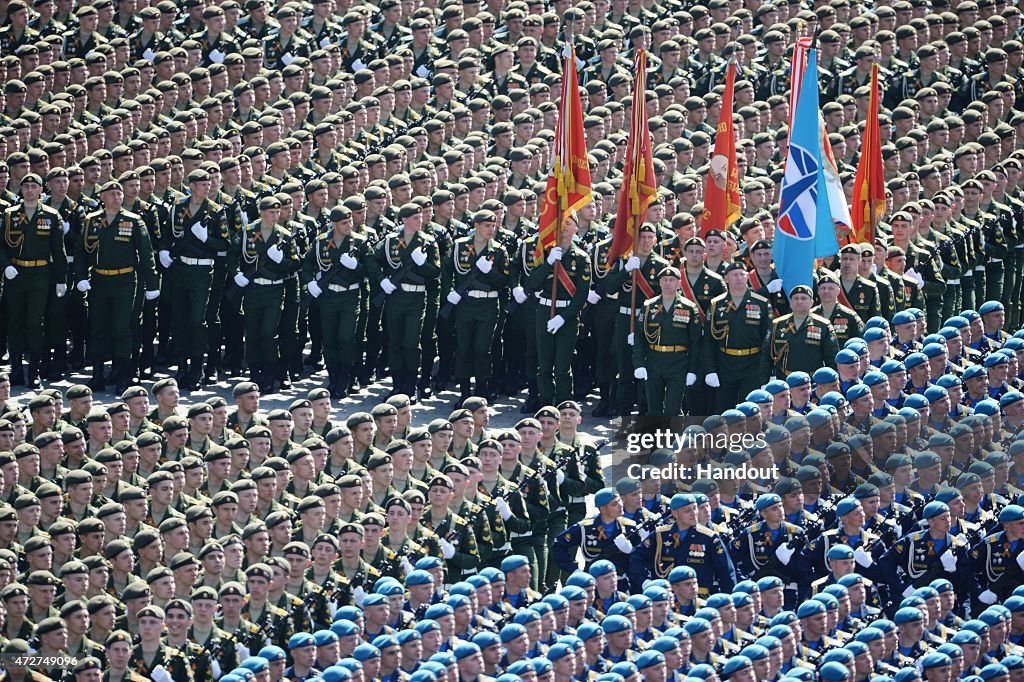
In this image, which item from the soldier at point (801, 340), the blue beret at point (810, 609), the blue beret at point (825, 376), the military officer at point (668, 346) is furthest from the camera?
the military officer at point (668, 346)

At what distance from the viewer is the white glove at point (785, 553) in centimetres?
2308

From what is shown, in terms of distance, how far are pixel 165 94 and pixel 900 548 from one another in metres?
11.0

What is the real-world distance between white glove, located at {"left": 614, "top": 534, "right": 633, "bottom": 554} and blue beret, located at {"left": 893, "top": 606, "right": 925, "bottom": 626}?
229cm

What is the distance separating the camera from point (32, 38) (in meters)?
32.1

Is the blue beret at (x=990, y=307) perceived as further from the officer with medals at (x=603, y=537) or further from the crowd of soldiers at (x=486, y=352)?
the officer with medals at (x=603, y=537)

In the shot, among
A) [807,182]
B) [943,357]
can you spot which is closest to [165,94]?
[807,182]

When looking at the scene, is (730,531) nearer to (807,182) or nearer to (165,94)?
(807,182)

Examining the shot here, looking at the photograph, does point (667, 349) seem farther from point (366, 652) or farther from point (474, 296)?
point (366, 652)

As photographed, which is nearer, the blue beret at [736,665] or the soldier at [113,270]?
the blue beret at [736,665]

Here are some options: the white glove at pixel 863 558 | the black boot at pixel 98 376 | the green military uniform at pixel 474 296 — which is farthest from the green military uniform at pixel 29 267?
the white glove at pixel 863 558

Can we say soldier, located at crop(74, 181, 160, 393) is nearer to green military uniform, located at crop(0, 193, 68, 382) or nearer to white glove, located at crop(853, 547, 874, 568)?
green military uniform, located at crop(0, 193, 68, 382)

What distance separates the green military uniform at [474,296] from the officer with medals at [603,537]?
15.6ft

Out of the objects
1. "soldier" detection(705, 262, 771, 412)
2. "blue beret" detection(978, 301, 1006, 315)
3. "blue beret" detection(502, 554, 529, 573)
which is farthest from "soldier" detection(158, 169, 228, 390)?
"blue beret" detection(978, 301, 1006, 315)

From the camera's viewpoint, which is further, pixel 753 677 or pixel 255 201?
pixel 255 201
